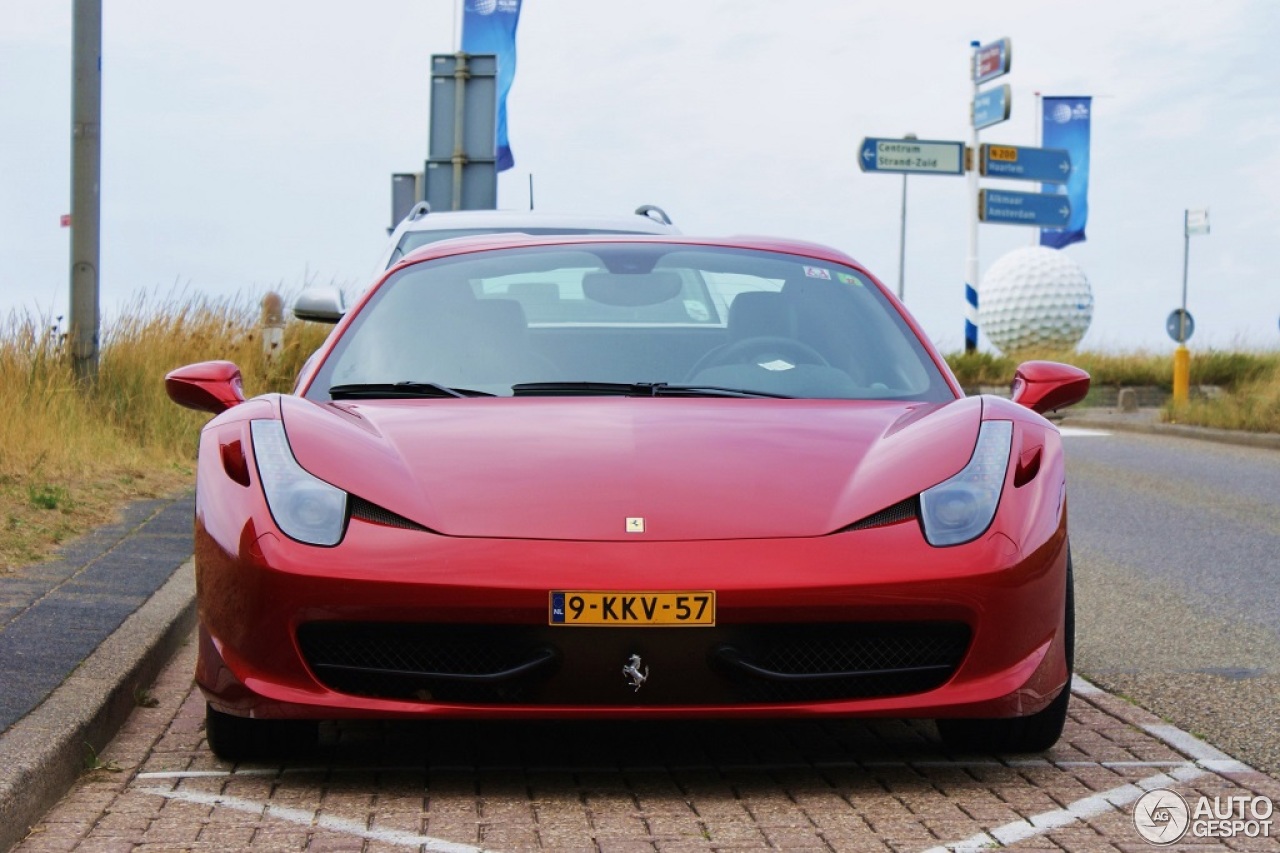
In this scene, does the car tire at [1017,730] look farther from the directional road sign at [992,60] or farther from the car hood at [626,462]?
the directional road sign at [992,60]

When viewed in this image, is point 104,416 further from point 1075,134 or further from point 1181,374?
point 1075,134

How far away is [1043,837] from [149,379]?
37.9ft

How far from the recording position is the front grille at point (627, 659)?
3.88 metres

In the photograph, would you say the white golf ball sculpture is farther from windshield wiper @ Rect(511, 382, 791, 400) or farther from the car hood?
the car hood

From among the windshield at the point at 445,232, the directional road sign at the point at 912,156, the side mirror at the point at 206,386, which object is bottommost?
the side mirror at the point at 206,386

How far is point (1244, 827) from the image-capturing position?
375 centimetres

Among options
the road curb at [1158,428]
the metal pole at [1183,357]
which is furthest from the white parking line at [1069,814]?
the metal pole at [1183,357]

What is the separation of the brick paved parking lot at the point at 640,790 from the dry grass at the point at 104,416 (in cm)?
337

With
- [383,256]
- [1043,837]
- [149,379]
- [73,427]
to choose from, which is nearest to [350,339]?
[1043,837]

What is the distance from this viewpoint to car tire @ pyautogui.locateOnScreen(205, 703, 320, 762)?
4.30m

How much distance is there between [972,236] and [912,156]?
4.72m

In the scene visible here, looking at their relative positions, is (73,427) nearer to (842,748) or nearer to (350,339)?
(350,339)

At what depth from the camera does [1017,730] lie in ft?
14.5

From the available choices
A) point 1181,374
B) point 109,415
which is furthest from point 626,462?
point 1181,374
